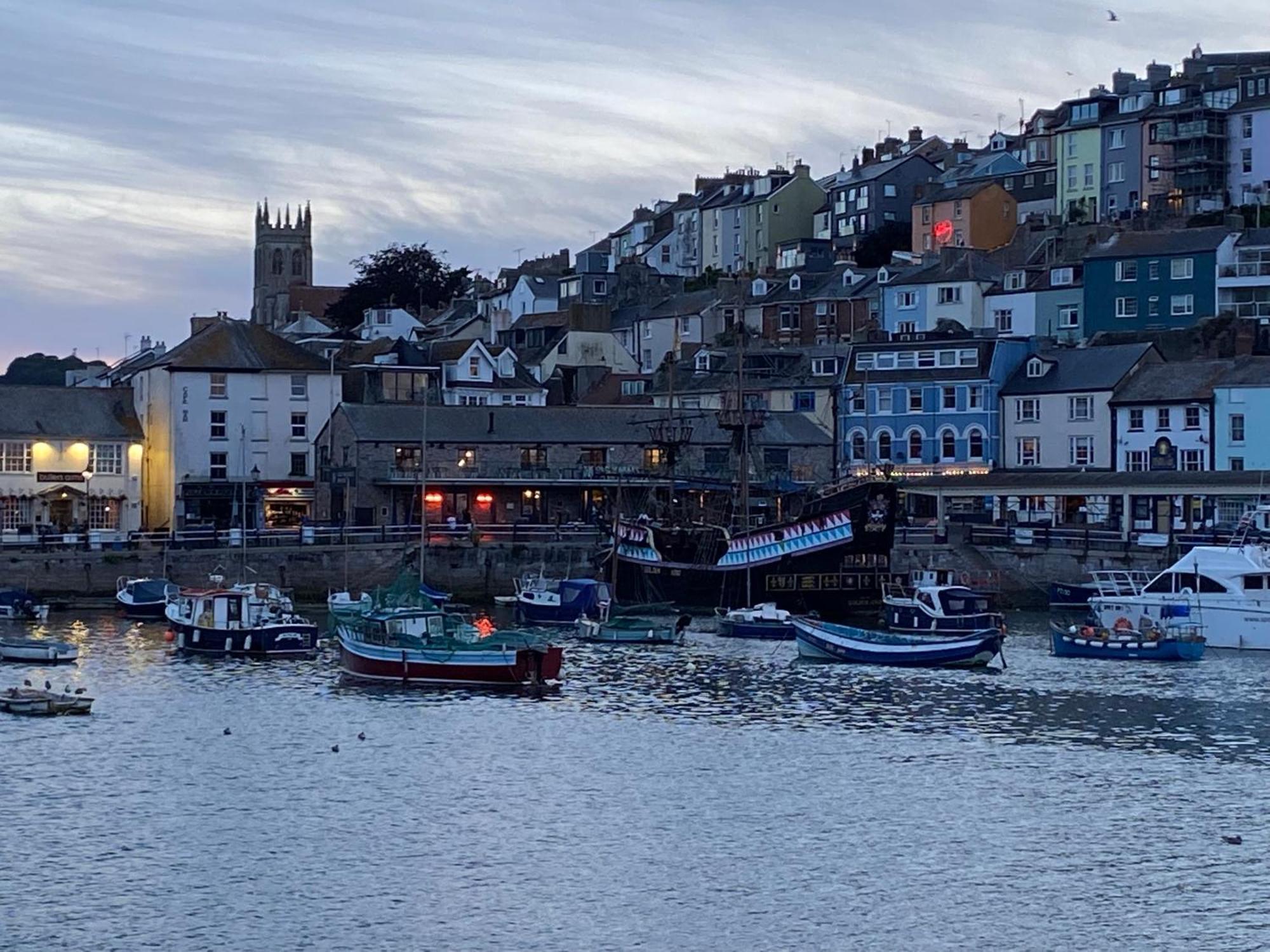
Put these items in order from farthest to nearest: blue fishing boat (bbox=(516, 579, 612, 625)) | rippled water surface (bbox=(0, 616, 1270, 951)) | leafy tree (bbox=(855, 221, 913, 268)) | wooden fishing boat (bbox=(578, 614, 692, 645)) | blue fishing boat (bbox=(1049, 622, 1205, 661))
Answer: leafy tree (bbox=(855, 221, 913, 268)), blue fishing boat (bbox=(516, 579, 612, 625)), wooden fishing boat (bbox=(578, 614, 692, 645)), blue fishing boat (bbox=(1049, 622, 1205, 661)), rippled water surface (bbox=(0, 616, 1270, 951))

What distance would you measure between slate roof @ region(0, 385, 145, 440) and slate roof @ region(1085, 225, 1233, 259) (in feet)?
169

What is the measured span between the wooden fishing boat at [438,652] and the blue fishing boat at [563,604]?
571 inches

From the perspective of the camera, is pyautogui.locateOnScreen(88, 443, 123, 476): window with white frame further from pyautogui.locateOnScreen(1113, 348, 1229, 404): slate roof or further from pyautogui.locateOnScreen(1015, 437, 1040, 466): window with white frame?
pyautogui.locateOnScreen(1113, 348, 1229, 404): slate roof

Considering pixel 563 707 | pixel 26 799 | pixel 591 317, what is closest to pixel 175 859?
pixel 26 799

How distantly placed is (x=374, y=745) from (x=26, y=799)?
9093 millimetres

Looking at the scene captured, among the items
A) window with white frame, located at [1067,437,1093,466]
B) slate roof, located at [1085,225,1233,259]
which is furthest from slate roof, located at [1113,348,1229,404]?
slate roof, located at [1085,225,1233,259]

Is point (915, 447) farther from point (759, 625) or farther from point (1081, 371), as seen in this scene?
point (759, 625)

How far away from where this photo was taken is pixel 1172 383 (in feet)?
312

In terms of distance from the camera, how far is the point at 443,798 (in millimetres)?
41938

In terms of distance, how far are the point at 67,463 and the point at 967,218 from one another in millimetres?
63769

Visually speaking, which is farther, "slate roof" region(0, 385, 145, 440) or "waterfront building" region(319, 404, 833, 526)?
"slate roof" region(0, 385, 145, 440)

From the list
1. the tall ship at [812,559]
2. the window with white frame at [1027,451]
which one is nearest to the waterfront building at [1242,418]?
the window with white frame at [1027,451]

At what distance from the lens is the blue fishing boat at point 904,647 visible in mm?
62375

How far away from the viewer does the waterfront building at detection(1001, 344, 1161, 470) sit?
320 feet
